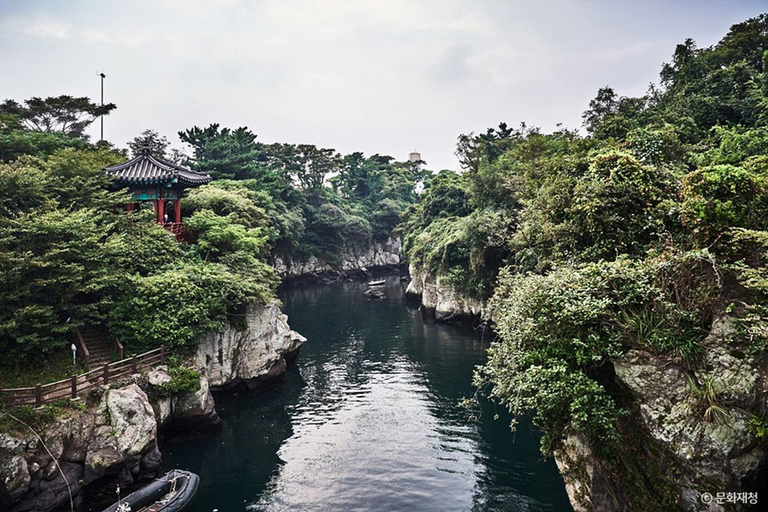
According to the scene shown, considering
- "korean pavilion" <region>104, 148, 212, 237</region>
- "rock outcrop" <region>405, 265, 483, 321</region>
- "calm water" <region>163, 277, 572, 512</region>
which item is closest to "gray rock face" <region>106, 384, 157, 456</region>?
"calm water" <region>163, 277, 572, 512</region>

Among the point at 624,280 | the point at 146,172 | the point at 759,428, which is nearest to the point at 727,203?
the point at 624,280

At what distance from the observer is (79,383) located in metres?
13.7

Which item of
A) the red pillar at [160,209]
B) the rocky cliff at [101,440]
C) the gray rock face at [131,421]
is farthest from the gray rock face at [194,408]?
the red pillar at [160,209]

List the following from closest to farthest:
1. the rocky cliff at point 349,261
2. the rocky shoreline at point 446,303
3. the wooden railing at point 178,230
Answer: the wooden railing at point 178,230 → the rocky shoreline at point 446,303 → the rocky cliff at point 349,261

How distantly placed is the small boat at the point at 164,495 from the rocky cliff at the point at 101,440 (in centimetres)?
108

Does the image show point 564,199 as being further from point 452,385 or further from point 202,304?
point 202,304

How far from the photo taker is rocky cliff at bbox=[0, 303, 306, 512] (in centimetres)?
1165

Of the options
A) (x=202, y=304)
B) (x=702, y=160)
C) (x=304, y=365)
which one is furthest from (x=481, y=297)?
(x=202, y=304)

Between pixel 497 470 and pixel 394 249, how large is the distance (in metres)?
62.5

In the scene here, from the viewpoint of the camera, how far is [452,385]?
73.5ft

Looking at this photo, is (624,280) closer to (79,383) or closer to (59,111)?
(79,383)

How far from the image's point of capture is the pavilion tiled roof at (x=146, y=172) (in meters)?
23.5

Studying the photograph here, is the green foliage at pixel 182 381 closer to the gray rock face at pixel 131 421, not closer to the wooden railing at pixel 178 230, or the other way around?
the gray rock face at pixel 131 421

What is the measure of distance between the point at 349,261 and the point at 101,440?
5355 cm
